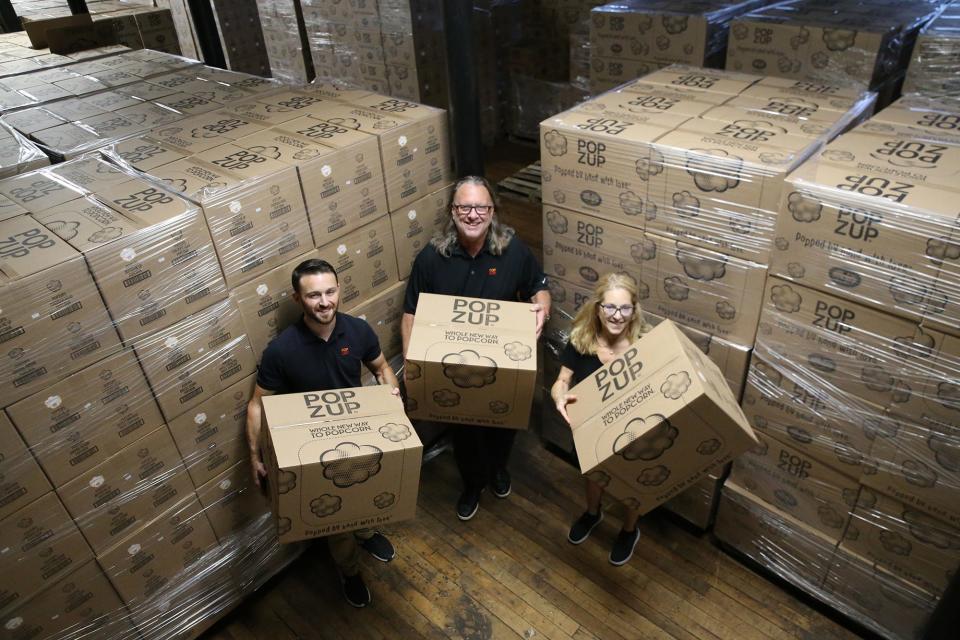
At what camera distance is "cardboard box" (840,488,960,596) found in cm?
226

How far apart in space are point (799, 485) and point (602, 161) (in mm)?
1546

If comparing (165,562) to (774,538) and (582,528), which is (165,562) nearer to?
(582,528)

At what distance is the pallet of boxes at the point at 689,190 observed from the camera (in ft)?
7.63

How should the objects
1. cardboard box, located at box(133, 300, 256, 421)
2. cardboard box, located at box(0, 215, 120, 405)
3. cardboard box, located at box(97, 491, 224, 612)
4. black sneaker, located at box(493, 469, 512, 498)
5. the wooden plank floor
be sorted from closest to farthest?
cardboard box, located at box(0, 215, 120, 405) → cardboard box, located at box(133, 300, 256, 421) → cardboard box, located at box(97, 491, 224, 612) → the wooden plank floor → black sneaker, located at box(493, 469, 512, 498)

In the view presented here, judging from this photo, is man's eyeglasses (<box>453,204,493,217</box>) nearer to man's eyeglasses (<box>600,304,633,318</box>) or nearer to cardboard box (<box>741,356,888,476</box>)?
man's eyeglasses (<box>600,304,633,318</box>)

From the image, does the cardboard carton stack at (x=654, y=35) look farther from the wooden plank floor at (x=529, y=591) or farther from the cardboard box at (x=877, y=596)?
the cardboard box at (x=877, y=596)

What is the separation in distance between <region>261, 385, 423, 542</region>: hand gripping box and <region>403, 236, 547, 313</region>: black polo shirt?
2.08ft

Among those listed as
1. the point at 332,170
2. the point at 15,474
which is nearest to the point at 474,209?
the point at 332,170

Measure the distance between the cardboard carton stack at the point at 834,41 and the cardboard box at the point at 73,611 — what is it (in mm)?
4345

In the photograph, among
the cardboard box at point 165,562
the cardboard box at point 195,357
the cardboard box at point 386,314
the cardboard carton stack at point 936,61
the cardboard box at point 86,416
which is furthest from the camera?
the cardboard carton stack at point 936,61

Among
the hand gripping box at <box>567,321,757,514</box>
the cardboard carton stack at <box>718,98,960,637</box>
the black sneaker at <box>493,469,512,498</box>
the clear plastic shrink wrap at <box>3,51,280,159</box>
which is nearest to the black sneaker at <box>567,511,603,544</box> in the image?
the black sneaker at <box>493,469,512,498</box>

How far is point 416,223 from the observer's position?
308 centimetres

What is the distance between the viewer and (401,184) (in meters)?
2.93

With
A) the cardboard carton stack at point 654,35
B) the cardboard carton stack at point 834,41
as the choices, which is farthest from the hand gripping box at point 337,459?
the cardboard carton stack at point 654,35
